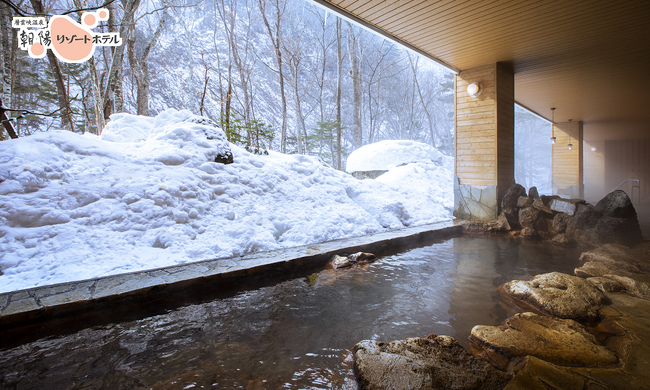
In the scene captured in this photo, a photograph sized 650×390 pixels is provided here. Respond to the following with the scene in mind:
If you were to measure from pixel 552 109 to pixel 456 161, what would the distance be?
6.62 metres

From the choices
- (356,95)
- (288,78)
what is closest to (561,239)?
(356,95)

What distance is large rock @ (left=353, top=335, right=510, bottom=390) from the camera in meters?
1.65

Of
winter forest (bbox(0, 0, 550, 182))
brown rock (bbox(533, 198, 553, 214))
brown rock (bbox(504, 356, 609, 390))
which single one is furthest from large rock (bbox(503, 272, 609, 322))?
winter forest (bbox(0, 0, 550, 182))

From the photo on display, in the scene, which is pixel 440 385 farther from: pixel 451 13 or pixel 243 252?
pixel 451 13

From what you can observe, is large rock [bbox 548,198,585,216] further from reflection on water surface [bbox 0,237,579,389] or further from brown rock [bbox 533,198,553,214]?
reflection on water surface [bbox 0,237,579,389]

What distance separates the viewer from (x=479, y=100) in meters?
6.55

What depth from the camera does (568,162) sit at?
40.0 feet

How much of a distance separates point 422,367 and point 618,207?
5.87m

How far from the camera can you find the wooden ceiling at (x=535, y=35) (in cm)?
432

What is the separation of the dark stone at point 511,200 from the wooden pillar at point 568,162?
26.0 ft

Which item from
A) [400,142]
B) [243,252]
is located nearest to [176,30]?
[400,142]

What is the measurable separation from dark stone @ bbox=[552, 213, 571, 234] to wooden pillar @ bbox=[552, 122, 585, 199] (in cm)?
817

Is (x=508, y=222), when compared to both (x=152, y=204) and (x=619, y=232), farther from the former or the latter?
(x=152, y=204)

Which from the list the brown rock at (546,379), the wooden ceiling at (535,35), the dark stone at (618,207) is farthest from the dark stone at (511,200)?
the brown rock at (546,379)
